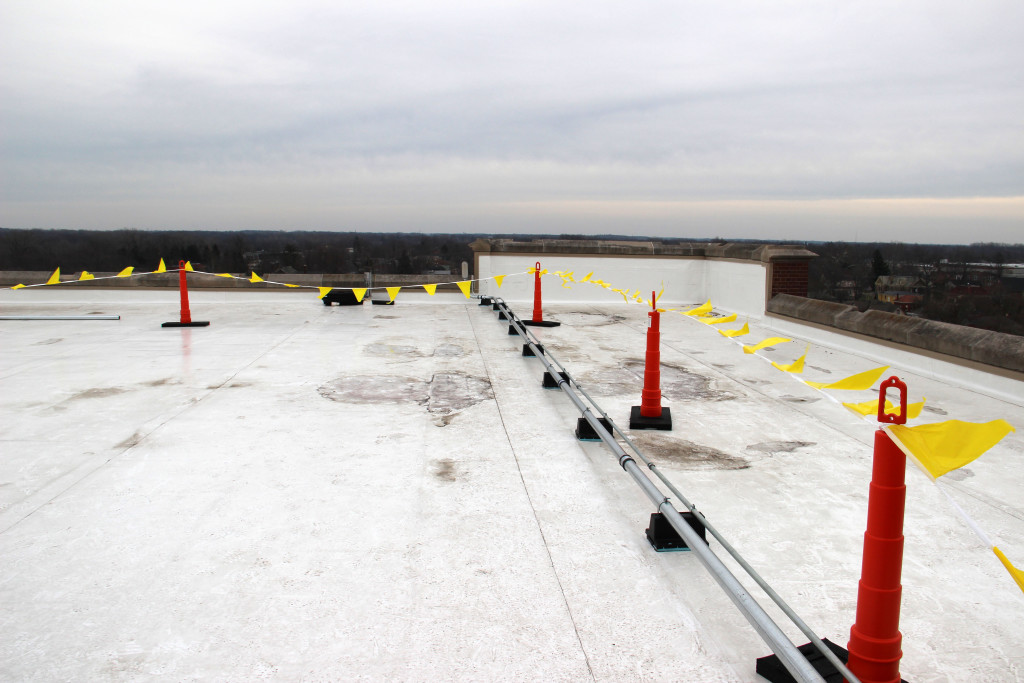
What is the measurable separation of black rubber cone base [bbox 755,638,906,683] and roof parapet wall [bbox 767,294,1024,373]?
18.9 feet

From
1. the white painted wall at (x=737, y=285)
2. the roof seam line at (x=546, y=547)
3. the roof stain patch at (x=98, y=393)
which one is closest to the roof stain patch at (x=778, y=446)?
the roof seam line at (x=546, y=547)

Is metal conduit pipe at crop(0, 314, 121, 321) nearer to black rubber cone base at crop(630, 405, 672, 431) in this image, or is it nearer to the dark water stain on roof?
the dark water stain on roof

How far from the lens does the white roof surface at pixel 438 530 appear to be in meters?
2.84

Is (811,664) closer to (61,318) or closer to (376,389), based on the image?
(376,389)

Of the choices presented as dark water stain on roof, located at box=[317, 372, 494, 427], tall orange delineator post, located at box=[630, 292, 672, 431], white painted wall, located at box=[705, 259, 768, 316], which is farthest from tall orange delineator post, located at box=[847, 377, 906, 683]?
white painted wall, located at box=[705, 259, 768, 316]

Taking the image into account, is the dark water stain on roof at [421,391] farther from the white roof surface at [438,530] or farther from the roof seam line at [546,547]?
the roof seam line at [546,547]

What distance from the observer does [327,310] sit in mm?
14922

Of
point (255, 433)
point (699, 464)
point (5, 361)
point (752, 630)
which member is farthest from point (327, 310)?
point (752, 630)

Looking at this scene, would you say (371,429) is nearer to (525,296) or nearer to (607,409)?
(607,409)

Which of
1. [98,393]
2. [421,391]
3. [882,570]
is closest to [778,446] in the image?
[882,570]

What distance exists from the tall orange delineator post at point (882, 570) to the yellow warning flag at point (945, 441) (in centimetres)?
6

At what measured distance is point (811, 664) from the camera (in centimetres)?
257

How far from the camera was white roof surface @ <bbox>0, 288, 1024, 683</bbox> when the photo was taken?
284 cm

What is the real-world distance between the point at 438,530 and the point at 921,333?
7199 millimetres
